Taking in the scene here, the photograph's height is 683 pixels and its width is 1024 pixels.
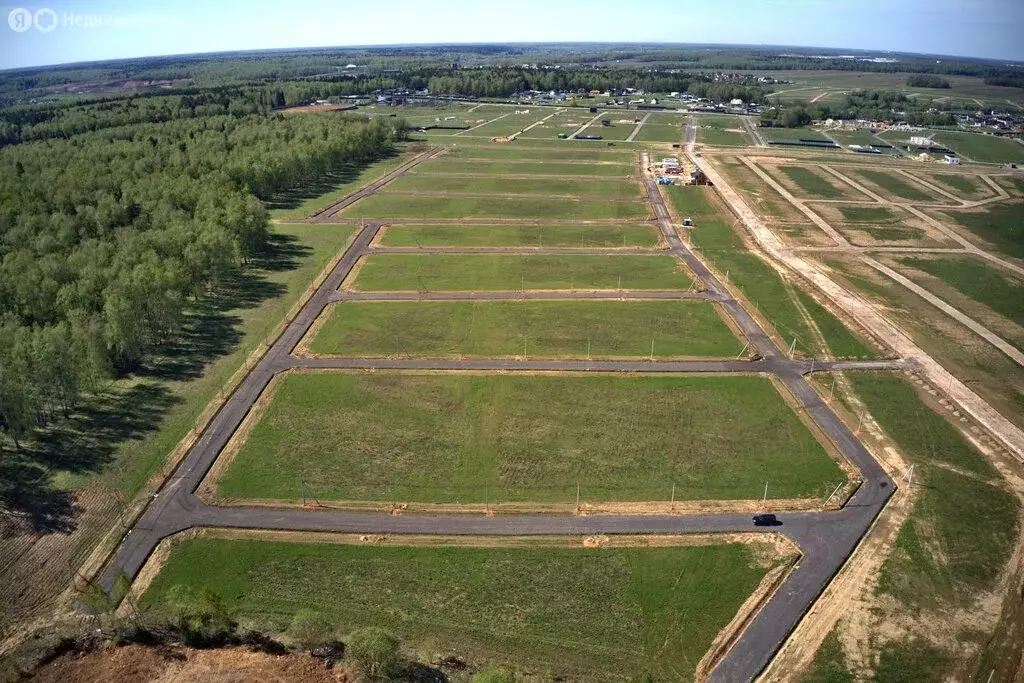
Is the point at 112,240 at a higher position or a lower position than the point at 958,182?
higher

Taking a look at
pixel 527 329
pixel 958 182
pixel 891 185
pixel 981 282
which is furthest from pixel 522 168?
pixel 958 182

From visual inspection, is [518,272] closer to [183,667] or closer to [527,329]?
[527,329]

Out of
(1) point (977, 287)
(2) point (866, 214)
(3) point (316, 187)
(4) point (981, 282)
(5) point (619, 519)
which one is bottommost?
(5) point (619, 519)

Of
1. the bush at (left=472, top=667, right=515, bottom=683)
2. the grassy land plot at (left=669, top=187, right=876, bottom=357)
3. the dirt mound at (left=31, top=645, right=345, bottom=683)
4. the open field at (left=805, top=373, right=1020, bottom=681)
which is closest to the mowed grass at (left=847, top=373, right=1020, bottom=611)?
the open field at (left=805, top=373, right=1020, bottom=681)

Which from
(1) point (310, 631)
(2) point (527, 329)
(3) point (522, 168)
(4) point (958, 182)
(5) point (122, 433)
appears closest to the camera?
(1) point (310, 631)

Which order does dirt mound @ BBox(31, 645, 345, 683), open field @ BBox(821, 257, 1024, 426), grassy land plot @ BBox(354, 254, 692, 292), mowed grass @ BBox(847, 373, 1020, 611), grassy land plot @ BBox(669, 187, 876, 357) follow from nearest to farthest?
dirt mound @ BBox(31, 645, 345, 683), mowed grass @ BBox(847, 373, 1020, 611), open field @ BBox(821, 257, 1024, 426), grassy land plot @ BBox(669, 187, 876, 357), grassy land plot @ BBox(354, 254, 692, 292)

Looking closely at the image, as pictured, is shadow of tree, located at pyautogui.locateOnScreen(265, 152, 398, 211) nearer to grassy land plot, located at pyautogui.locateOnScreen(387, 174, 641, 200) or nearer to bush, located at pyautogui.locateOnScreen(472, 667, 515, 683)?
grassy land plot, located at pyautogui.locateOnScreen(387, 174, 641, 200)
